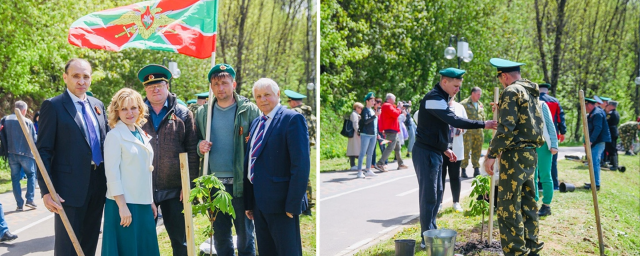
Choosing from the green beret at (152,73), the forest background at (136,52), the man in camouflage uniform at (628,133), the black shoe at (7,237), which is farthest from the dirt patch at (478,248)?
the man in camouflage uniform at (628,133)

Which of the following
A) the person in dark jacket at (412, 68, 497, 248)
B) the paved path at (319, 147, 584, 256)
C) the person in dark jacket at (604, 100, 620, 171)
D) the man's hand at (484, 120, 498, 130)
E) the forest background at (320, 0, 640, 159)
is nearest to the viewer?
the man's hand at (484, 120, 498, 130)

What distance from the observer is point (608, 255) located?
653 cm

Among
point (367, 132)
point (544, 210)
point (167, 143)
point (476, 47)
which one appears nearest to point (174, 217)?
point (167, 143)

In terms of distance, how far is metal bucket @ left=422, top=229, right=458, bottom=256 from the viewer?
536 centimetres

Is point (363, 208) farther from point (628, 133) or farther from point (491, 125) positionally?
point (628, 133)

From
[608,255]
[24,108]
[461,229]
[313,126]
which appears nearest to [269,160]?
[461,229]

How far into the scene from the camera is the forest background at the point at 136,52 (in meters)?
16.9

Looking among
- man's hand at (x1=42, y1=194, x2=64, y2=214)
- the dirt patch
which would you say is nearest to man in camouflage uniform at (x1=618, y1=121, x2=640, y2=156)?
the dirt patch

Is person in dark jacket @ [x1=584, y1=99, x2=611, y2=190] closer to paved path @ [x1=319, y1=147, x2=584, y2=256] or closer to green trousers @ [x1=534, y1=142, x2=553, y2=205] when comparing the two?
paved path @ [x1=319, y1=147, x2=584, y2=256]

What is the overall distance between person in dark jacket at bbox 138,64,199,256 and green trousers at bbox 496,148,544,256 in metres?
2.98

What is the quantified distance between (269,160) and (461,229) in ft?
11.7

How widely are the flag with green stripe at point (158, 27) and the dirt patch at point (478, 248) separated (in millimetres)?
3328

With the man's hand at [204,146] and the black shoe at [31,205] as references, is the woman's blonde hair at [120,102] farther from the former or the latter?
the black shoe at [31,205]

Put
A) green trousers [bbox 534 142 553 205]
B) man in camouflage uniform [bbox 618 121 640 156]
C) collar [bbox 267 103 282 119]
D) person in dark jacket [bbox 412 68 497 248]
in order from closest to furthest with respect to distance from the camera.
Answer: collar [bbox 267 103 282 119]
person in dark jacket [bbox 412 68 497 248]
green trousers [bbox 534 142 553 205]
man in camouflage uniform [bbox 618 121 640 156]
